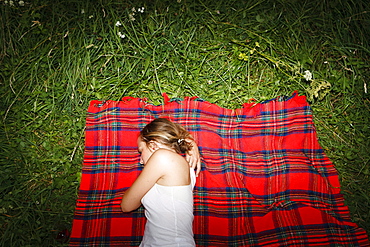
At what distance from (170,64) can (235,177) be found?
155 cm

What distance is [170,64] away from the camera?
3420mm

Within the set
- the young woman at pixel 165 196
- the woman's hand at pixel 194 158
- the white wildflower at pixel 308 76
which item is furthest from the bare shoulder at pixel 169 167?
the white wildflower at pixel 308 76

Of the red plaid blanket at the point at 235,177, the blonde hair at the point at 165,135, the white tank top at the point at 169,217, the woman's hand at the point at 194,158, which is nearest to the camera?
the white tank top at the point at 169,217

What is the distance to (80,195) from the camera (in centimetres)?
292

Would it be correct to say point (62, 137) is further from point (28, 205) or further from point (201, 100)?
point (201, 100)

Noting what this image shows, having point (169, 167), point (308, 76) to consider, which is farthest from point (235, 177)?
point (308, 76)

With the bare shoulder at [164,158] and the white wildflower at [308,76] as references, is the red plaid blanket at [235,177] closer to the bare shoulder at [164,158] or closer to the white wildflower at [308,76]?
the white wildflower at [308,76]

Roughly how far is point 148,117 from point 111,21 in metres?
1.37

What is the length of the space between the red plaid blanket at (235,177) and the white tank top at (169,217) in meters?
0.42

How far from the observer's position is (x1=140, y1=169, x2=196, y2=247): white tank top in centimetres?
235

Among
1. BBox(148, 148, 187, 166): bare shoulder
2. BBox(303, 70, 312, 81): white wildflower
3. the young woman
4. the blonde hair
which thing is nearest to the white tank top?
the young woman

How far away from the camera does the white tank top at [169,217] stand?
7.72 feet

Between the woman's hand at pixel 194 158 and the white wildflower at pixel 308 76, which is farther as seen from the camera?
the white wildflower at pixel 308 76

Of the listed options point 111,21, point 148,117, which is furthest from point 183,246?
point 111,21
